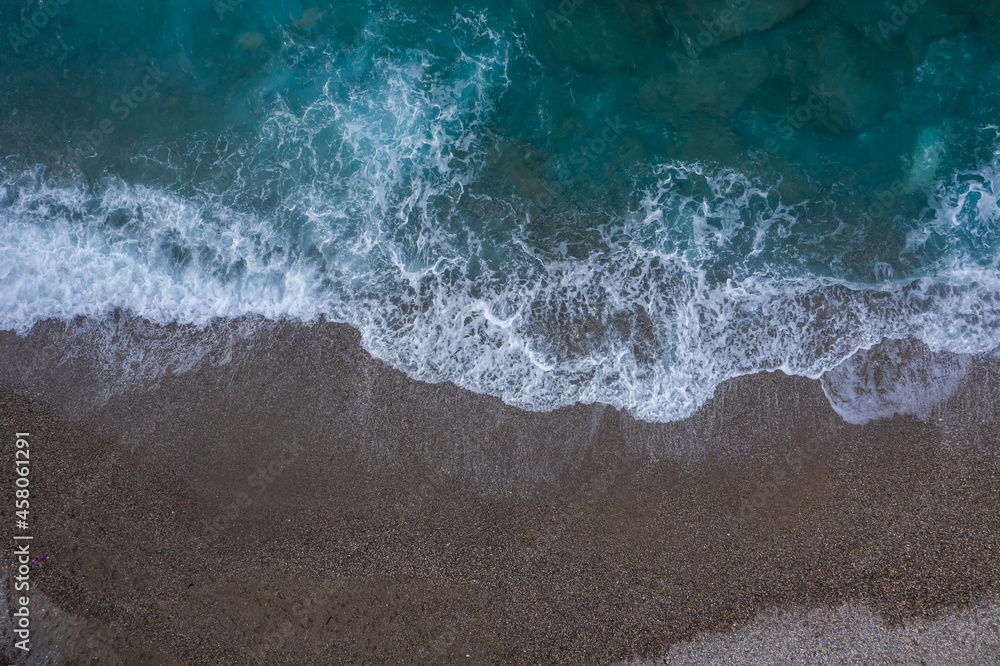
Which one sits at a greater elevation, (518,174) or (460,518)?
(518,174)

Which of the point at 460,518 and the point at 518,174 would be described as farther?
the point at 518,174

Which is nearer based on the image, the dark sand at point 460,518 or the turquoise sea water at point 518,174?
the dark sand at point 460,518

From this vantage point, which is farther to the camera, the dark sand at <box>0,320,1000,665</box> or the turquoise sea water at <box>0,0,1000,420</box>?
the turquoise sea water at <box>0,0,1000,420</box>

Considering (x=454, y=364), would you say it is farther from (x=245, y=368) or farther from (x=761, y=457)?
(x=761, y=457)

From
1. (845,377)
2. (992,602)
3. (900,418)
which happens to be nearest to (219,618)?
(845,377)
